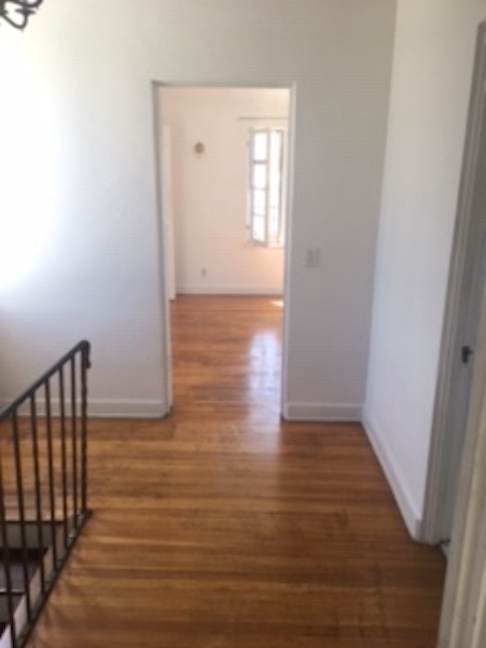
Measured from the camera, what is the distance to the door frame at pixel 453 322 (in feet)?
6.27

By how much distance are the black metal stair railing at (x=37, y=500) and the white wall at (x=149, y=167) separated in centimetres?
50

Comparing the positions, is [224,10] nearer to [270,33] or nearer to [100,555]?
[270,33]

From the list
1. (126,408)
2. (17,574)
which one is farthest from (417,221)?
(17,574)

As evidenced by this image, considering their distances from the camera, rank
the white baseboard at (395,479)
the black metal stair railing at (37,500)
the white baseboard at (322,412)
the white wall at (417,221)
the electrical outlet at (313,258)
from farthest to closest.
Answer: the white baseboard at (322,412) → the electrical outlet at (313,258) → the white baseboard at (395,479) → the white wall at (417,221) → the black metal stair railing at (37,500)

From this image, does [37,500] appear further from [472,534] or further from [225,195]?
[225,195]

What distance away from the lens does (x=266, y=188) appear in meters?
6.62

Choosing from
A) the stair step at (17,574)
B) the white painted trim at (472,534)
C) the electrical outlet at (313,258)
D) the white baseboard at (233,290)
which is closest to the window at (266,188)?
the white baseboard at (233,290)

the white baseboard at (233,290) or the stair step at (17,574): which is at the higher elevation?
the white baseboard at (233,290)

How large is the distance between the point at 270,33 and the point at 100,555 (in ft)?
9.30

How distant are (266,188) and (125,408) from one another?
3927mm

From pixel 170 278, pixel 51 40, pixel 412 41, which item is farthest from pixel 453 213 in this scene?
pixel 170 278

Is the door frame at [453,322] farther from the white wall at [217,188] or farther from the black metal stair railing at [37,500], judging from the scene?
the white wall at [217,188]

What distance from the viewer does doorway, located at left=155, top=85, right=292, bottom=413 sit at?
6359mm

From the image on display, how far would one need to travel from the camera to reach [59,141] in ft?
10.3
